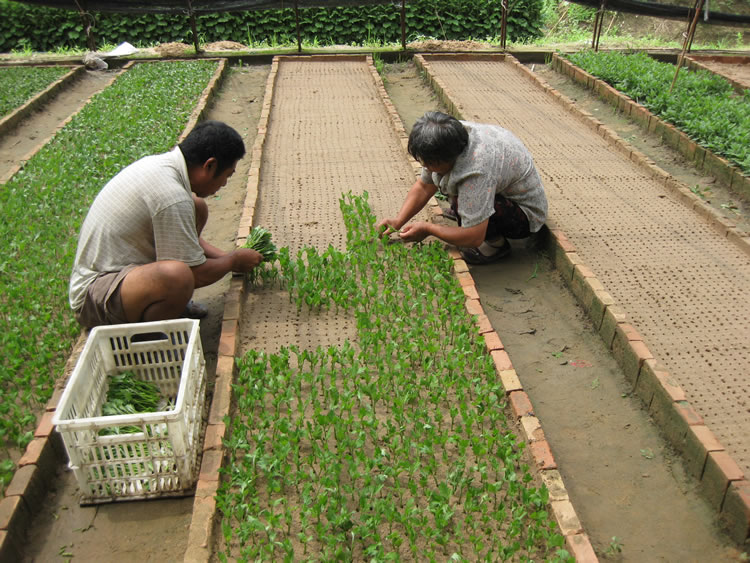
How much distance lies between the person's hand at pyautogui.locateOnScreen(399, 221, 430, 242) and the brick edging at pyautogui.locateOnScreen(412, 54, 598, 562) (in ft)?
0.84

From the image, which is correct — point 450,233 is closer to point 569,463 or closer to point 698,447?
point 569,463

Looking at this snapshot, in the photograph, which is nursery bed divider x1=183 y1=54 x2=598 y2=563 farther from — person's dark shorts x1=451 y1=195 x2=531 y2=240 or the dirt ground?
person's dark shorts x1=451 y1=195 x2=531 y2=240

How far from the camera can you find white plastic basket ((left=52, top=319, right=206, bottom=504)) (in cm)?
270

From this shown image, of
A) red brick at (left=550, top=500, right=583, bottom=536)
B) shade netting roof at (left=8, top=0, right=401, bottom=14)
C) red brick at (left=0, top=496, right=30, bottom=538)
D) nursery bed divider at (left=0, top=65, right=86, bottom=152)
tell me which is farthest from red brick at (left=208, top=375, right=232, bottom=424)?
shade netting roof at (left=8, top=0, right=401, bottom=14)

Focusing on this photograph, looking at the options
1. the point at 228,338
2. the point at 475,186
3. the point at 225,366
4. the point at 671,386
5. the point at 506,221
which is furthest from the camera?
the point at 506,221

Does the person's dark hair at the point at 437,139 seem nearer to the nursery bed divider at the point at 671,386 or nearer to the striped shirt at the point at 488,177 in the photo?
the striped shirt at the point at 488,177

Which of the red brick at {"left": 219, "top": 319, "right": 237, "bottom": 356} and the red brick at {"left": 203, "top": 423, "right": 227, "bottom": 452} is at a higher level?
the red brick at {"left": 219, "top": 319, "right": 237, "bottom": 356}

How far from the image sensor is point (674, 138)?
7031mm

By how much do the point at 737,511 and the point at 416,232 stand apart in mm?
2647

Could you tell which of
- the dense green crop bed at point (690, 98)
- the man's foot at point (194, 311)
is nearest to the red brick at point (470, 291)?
the man's foot at point (194, 311)

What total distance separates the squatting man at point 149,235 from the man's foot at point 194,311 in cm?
52

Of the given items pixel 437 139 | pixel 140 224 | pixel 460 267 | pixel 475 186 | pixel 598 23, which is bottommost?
pixel 460 267

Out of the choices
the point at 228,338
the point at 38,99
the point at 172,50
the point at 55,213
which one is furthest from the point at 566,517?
the point at 172,50

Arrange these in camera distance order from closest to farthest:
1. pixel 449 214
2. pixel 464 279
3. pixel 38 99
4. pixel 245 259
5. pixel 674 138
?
pixel 245 259
pixel 464 279
pixel 449 214
pixel 674 138
pixel 38 99
